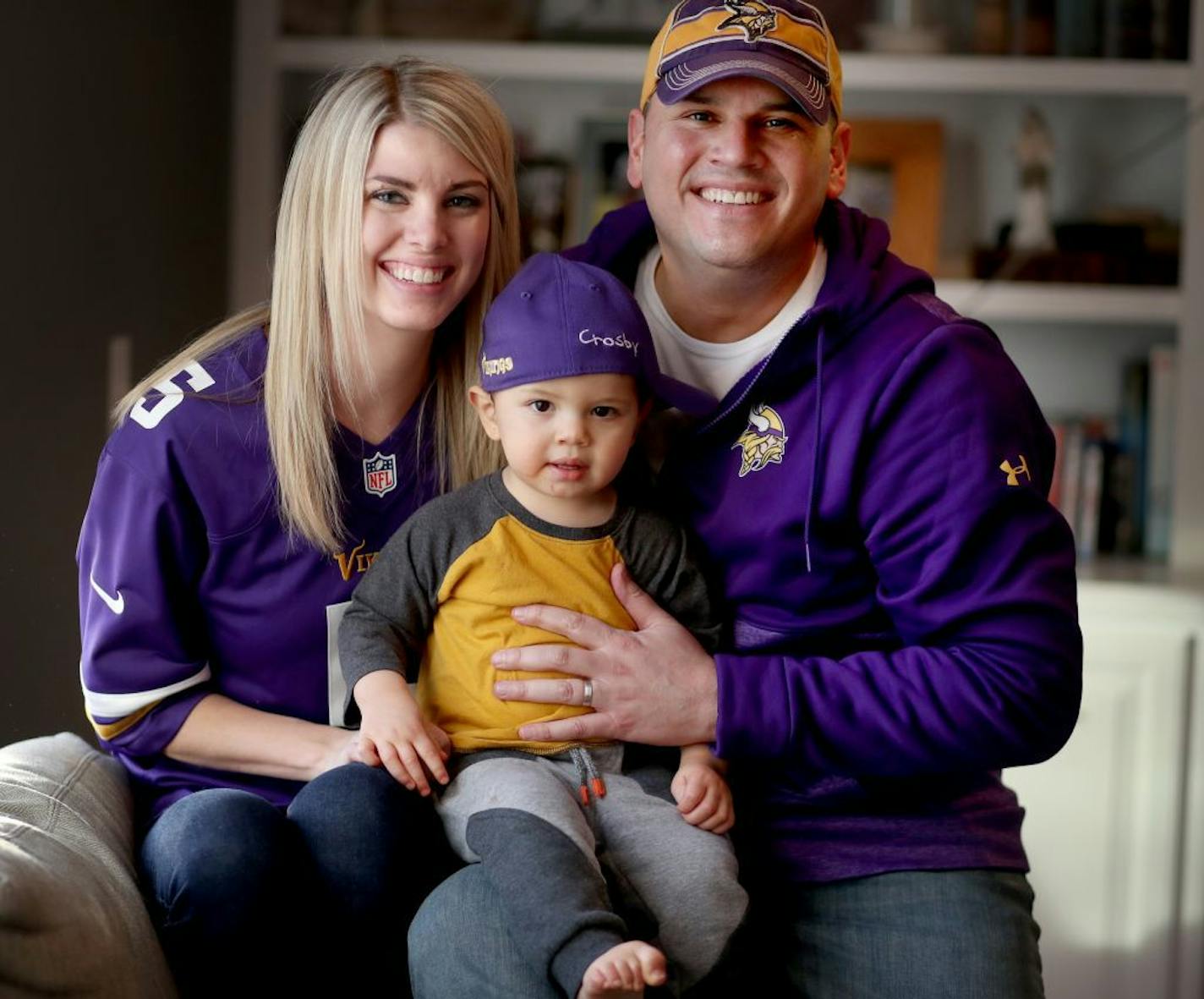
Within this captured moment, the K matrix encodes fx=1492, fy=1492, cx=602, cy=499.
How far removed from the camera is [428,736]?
1.53m

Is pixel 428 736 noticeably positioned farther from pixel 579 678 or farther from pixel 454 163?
pixel 454 163

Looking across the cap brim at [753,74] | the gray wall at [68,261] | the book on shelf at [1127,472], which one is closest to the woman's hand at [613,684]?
the cap brim at [753,74]

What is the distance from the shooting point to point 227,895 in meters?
1.45

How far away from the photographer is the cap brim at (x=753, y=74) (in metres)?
1.71

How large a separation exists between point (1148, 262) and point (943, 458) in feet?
6.44

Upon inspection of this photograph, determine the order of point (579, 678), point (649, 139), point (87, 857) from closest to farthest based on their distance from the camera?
point (87, 857), point (579, 678), point (649, 139)

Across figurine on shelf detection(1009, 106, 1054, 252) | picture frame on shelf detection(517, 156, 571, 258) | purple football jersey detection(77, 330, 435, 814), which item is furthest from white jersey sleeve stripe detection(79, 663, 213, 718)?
figurine on shelf detection(1009, 106, 1054, 252)

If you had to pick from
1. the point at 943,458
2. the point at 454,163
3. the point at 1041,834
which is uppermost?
the point at 454,163

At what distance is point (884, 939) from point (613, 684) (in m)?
0.42

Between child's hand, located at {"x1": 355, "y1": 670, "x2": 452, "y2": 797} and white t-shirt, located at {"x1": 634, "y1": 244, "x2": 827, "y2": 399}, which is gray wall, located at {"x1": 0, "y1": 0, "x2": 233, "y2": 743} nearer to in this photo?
child's hand, located at {"x1": 355, "y1": 670, "x2": 452, "y2": 797}

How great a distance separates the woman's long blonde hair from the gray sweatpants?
0.39 m

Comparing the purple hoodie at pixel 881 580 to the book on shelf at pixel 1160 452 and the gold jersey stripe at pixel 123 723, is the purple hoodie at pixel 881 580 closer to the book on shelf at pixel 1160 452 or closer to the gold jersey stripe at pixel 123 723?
the gold jersey stripe at pixel 123 723

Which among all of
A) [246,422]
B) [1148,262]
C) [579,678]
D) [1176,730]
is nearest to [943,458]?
[579,678]

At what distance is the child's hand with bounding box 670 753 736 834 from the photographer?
1.53 metres
